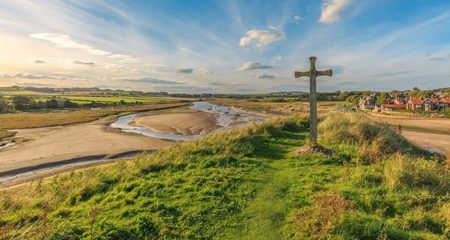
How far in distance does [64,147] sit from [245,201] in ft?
76.1

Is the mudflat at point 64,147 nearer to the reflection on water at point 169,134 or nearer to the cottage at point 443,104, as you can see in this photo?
the reflection on water at point 169,134

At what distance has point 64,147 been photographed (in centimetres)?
2564

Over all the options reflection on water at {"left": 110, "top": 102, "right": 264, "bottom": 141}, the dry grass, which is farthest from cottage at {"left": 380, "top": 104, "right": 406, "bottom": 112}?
the dry grass

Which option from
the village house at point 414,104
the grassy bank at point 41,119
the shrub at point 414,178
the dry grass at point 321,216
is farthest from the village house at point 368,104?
the dry grass at point 321,216

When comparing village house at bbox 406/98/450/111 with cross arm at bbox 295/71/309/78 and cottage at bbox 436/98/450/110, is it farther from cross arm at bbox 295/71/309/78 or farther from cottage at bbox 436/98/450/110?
cross arm at bbox 295/71/309/78

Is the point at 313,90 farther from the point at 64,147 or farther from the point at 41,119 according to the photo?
the point at 41,119

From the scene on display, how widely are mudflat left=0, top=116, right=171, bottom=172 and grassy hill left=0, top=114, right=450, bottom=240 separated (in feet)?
39.6

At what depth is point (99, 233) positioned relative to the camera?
579 cm

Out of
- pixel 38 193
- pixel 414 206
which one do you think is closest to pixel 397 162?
pixel 414 206

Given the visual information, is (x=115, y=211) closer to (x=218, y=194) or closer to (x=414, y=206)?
(x=218, y=194)

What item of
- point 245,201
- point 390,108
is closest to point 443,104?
point 390,108

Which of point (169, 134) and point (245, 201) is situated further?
point (169, 134)

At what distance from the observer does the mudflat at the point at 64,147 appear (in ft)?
69.7

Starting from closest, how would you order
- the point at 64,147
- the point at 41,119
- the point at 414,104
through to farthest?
1. the point at 64,147
2. the point at 41,119
3. the point at 414,104
